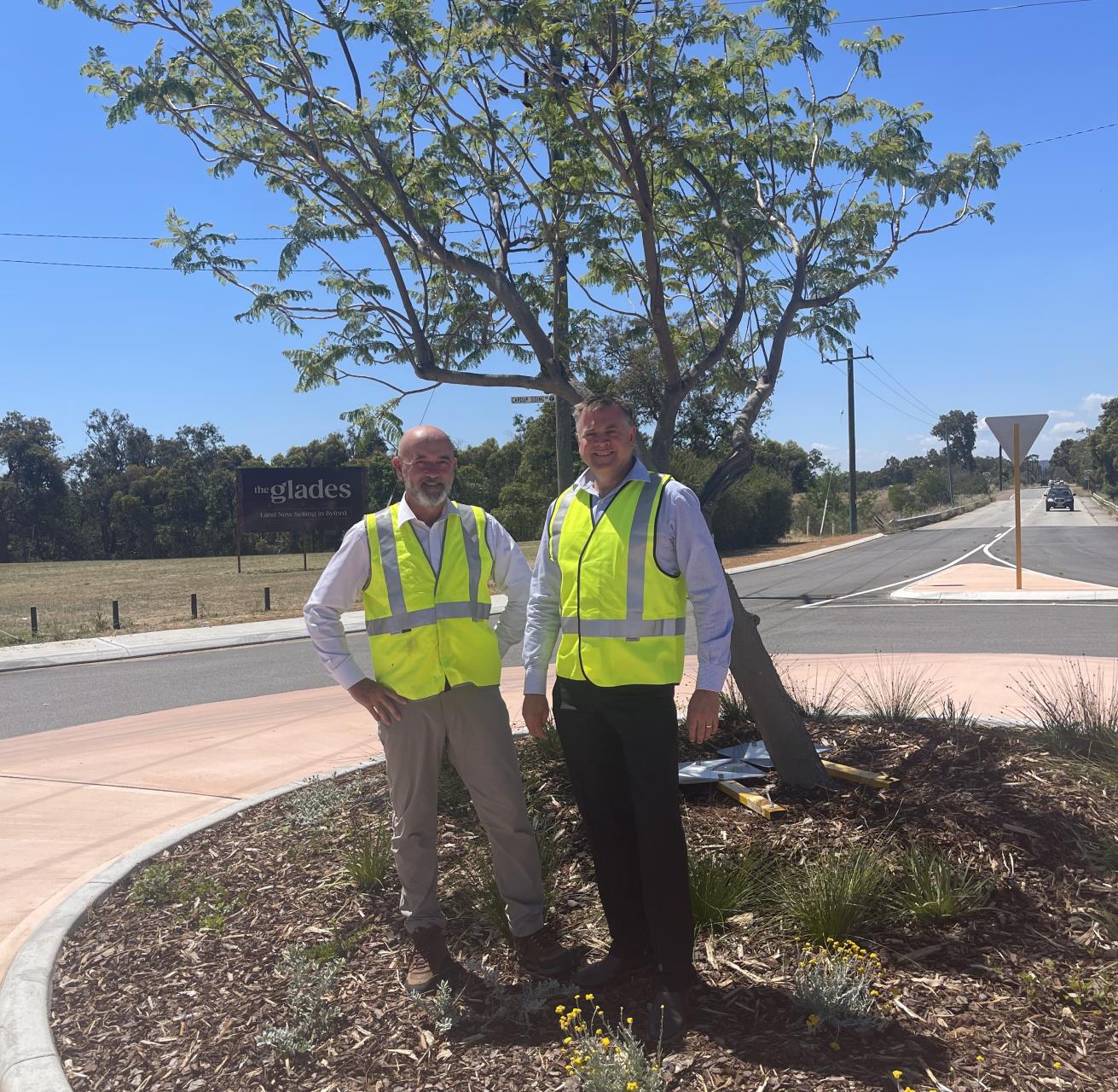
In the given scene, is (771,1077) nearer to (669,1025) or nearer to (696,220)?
(669,1025)

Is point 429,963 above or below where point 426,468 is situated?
below

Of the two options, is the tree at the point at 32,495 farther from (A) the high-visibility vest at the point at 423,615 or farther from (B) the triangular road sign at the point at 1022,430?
(A) the high-visibility vest at the point at 423,615

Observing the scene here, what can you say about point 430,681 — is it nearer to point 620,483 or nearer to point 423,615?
point 423,615

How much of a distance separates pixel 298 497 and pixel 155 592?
5.11 m

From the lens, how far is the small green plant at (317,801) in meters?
5.03

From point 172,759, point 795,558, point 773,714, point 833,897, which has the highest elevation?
point 773,714

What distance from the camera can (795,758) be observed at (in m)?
4.67

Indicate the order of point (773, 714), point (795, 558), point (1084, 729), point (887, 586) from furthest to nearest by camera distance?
1. point (795, 558)
2. point (887, 586)
3. point (1084, 729)
4. point (773, 714)

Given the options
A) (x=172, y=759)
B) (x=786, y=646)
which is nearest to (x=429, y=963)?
(x=172, y=759)

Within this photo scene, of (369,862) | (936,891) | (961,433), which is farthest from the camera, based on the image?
(961,433)

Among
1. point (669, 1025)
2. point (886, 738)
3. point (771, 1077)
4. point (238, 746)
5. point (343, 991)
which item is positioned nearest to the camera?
point (771, 1077)

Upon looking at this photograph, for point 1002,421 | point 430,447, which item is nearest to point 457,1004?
point 430,447

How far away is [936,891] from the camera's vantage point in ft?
11.3

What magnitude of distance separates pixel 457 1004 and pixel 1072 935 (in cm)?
206
